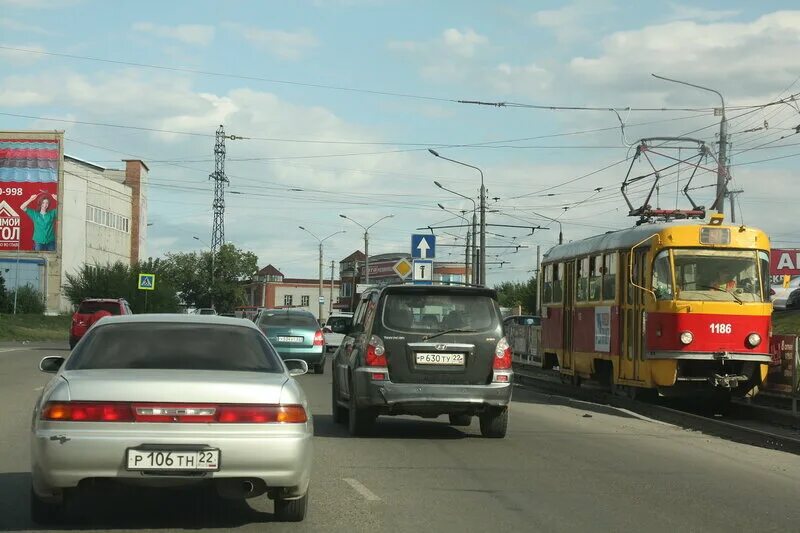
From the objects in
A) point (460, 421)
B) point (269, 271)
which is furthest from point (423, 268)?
point (269, 271)

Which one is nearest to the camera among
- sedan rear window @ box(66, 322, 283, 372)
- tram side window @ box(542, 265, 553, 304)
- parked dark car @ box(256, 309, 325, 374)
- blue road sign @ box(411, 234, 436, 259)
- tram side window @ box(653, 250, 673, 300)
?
sedan rear window @ box(66, 322, 283, 372)

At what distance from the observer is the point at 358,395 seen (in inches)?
515

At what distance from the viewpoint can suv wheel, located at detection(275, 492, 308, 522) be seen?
7711 mm

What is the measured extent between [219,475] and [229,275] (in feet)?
426

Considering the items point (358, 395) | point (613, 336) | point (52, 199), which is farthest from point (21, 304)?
point (358, 395)

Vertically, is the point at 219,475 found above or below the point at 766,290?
below

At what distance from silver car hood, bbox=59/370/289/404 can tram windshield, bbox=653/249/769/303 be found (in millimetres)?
12768

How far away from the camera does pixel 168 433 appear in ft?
22.9

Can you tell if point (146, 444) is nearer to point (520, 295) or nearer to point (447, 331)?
point (447, 331)

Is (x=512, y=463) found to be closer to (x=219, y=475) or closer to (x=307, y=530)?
(x=307, y=530)

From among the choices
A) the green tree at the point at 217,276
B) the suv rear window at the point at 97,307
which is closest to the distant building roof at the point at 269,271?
the green tree at the point at 217,276

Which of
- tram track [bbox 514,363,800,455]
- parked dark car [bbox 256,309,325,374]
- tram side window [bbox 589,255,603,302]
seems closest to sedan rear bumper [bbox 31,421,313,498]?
tram track [bbox 514,363,800,455]

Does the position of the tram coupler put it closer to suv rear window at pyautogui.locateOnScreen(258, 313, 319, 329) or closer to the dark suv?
the dark suv

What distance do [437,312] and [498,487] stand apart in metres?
3.75
